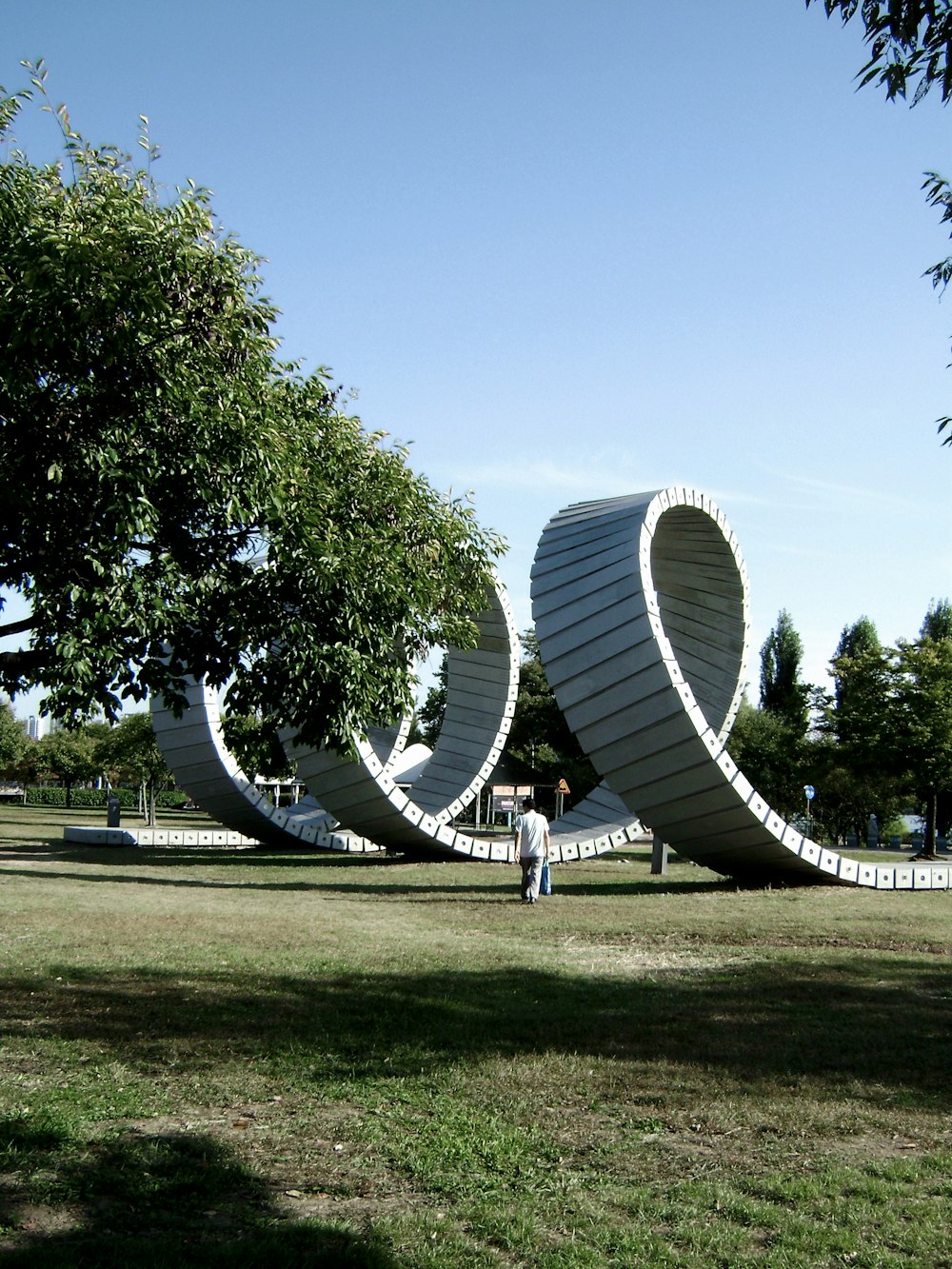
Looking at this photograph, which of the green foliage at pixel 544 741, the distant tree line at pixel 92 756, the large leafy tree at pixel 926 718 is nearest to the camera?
the large leafy tree at pixel 926 718

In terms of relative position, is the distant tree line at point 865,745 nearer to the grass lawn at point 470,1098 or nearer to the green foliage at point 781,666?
the green foliage at point 781,666

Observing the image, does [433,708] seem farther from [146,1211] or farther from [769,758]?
[146,1211]

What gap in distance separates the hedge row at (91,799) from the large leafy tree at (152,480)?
240ft

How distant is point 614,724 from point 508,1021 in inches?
371

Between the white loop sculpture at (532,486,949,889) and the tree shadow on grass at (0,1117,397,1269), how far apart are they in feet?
40.3

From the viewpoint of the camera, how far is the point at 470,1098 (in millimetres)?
6566

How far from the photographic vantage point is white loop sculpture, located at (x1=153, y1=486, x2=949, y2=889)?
57.3ft

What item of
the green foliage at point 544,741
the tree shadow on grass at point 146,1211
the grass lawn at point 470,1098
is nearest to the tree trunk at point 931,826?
the green foliage at point 544,741

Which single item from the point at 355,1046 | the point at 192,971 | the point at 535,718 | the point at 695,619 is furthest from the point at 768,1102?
the point at 535,718

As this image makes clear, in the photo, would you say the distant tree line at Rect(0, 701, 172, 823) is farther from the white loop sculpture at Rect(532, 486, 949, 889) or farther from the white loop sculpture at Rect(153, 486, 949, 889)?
the white loop sculpture at Rect(532, 486, 949, 889)

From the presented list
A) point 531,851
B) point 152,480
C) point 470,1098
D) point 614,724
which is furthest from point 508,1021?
point 614,724

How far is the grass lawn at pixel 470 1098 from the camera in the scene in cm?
464

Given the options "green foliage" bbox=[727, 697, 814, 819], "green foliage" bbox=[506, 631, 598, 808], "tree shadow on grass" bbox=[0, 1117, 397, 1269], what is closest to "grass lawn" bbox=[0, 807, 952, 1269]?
"tree shadow on grass" bbox=[0, 1117, 397, 1269]

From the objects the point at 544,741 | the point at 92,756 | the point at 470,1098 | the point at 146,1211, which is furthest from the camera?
the point at 544,741
